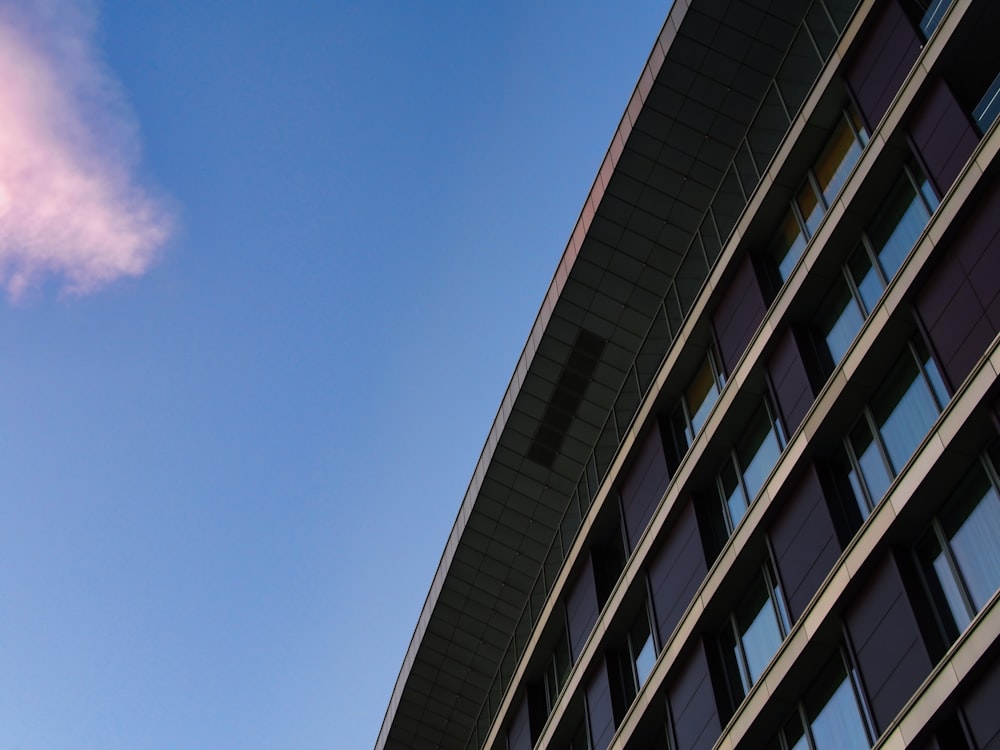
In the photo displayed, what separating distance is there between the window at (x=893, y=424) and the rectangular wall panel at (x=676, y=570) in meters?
5.19

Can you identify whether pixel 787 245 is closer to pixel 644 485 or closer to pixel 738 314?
pixel 738 314

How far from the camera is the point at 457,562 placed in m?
40.8

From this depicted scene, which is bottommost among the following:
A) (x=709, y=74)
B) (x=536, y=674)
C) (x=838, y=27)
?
(x=536, y=674)

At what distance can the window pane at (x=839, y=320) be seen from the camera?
22.9 m

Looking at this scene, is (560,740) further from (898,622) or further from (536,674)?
(898,622)

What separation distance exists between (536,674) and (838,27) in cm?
2005

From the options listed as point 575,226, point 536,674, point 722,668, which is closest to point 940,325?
point 722,668

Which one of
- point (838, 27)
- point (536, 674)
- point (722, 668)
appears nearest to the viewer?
point (722, 668)

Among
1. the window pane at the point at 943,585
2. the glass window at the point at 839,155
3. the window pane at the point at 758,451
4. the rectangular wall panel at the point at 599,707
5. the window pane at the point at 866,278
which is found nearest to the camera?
the window pane at the point at 943,585

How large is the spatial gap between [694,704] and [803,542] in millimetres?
4649

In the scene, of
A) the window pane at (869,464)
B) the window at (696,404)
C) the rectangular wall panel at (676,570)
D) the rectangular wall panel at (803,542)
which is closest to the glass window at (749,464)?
the rectangular wall panel at (676,570)

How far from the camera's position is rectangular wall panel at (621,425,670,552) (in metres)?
28.8

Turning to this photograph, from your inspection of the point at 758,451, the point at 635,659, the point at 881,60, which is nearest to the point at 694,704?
the point at 635,659

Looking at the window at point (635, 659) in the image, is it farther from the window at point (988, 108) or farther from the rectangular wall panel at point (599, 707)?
the window at point (988, 108)
